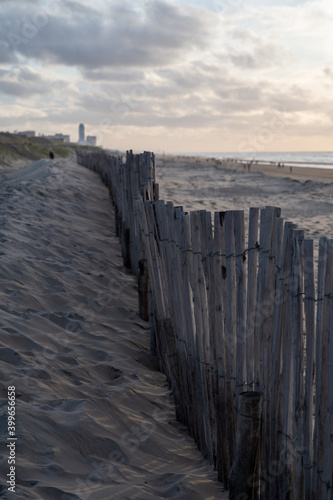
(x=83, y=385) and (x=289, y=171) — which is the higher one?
(x=289, y=171)

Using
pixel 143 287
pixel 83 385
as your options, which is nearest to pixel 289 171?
pixel 143 287

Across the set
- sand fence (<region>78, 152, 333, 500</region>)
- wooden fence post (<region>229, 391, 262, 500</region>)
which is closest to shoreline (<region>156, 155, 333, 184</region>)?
sand fence (<region>78, 152, 333, 500</region>)

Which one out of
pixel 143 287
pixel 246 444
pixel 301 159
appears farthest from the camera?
pixel 301 159

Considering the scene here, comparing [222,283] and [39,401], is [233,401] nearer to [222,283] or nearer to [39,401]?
[222,283]

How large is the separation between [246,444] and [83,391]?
3.67ft

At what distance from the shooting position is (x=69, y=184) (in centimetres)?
1103

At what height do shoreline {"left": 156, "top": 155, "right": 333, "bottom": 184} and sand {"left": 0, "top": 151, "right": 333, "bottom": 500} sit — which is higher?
shoreline {"left": 156, "top": 155, "right": 333, "bottom": 184}

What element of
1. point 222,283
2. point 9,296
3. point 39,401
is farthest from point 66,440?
point 9,296

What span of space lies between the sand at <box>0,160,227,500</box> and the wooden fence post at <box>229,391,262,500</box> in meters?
0.24

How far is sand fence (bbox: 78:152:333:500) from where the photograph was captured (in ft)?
5.57

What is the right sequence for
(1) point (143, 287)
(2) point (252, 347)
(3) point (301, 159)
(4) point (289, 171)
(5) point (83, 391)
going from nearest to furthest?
(2) point (252, 347) < (5) point (83, 391) < (1) point (143, 287) < (4) point (289, 171) < (3) point (301, 159)

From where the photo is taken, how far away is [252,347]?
6.72 feet

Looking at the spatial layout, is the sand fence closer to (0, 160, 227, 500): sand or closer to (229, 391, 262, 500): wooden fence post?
(229, 391, 262, 500): wooden fence post

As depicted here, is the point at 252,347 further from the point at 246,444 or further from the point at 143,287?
the point at 143,287
